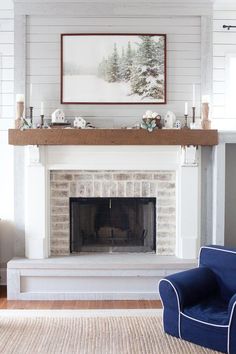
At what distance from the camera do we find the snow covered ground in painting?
4.96 meters

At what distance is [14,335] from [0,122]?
226 centimetres

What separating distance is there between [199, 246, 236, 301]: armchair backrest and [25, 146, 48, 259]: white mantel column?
1.74m

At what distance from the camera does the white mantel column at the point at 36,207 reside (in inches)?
192

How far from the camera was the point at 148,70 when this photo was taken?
4980 mm

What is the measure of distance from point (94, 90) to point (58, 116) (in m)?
0.46

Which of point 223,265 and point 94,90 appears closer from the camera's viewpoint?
point 223,265

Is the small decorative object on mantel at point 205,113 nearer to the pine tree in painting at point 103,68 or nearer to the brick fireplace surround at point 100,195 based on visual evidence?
the brick fireplace surround at point 100,195

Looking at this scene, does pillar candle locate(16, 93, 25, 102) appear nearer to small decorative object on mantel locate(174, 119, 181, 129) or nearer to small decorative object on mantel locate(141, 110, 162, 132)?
small decorative object on mantel locate(141, 110, 162, 132)

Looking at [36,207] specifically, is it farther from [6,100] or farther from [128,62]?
[128,62]

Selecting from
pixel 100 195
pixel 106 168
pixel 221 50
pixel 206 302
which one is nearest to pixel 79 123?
pixel 106 168

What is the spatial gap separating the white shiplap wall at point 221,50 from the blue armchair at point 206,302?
68.5 inches

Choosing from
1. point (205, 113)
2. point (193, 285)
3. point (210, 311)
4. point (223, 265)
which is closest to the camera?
point (210, 311)

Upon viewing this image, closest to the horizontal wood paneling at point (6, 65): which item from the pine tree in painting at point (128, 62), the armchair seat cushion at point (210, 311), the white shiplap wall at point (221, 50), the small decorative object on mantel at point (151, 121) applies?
the pine tree in painting at point (128, 62)

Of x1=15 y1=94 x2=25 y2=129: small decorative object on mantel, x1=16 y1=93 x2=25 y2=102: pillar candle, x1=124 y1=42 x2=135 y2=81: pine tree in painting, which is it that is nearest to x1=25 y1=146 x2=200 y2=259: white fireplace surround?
x1=15 y1=94 x2=25 y2=129: small decorative object on mantel
